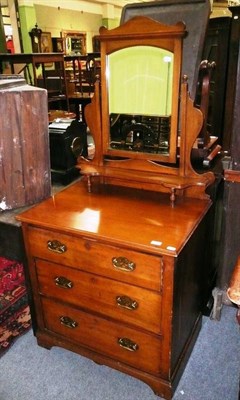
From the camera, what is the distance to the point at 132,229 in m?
1.22

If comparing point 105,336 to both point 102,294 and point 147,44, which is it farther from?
point 147,44

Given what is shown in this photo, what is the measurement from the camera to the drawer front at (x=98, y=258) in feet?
3.85

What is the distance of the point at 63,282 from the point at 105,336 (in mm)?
284

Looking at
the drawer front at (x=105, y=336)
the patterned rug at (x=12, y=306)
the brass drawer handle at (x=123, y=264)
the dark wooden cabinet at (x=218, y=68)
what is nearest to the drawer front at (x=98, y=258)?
the brass drawer handle at (x=123, y=264)

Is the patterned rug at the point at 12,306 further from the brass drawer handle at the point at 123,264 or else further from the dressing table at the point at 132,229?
the brass drawer handle at the point at 123,264

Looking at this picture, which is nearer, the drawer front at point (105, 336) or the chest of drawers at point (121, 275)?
the chest of drawers at point (121, 275)

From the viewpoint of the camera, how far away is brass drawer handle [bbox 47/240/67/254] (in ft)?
4.34

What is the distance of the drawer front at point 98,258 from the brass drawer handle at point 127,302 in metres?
0.08

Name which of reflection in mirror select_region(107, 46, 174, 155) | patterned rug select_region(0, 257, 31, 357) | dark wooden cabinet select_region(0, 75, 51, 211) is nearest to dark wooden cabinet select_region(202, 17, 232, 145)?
reflection in mirror select_region(107, 46, 174, 155)

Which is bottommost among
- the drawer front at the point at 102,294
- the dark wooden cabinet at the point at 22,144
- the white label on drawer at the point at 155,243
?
the drawer front at the point at 102,294

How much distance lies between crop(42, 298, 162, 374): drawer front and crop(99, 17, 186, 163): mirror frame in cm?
71

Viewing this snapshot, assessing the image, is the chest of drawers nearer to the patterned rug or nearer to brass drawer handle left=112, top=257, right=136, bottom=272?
brass drawer handle left=112, top=257, right=136, bottom=272

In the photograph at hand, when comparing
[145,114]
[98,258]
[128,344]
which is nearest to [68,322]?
[128,344]

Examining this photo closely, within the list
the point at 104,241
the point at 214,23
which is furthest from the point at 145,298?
the point at 214,23
